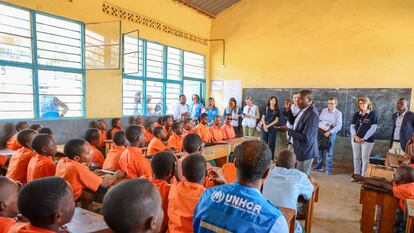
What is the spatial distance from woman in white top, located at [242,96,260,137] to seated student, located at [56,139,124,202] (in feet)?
16.5

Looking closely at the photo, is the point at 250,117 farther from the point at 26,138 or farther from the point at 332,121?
the point at 26,138

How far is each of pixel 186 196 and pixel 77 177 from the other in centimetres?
111

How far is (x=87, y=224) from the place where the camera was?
61.1 inches

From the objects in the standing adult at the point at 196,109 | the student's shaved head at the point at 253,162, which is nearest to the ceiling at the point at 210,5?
the standing adult at the point at 196,109

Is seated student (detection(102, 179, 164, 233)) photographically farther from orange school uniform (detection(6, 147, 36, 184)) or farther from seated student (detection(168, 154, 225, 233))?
orange school uniform (detection(6, 147, 36, 184))

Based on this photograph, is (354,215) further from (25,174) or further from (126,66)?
(126,66)

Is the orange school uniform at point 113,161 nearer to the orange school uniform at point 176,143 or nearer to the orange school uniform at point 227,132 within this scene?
the orange school uniform at point 176,143

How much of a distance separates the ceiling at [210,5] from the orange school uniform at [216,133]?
3611mm

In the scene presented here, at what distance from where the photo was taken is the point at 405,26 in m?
5.79

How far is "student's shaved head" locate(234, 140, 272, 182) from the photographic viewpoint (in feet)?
3.72

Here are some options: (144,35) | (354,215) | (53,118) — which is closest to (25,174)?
(53,118)

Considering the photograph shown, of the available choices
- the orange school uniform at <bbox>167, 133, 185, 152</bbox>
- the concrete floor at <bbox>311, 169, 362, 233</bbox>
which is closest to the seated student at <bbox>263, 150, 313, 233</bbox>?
the concrete floor at <bbox>311, 169, 362, 233</bbox>

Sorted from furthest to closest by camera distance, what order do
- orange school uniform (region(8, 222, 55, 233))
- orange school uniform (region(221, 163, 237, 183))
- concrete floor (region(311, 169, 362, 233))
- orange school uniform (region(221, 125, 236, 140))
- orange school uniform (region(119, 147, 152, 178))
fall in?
orange school uniform (region(221, 125, 236, 140))
concrete floor (region(311, 169, 362, 233))
orange school uniform (region(221, 163, 237, 183))
orange school uniform (region(119, 147, 152, 178))
orange school uniform (region(8, 222, 55, 233))

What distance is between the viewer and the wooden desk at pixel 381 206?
245 centimetres
